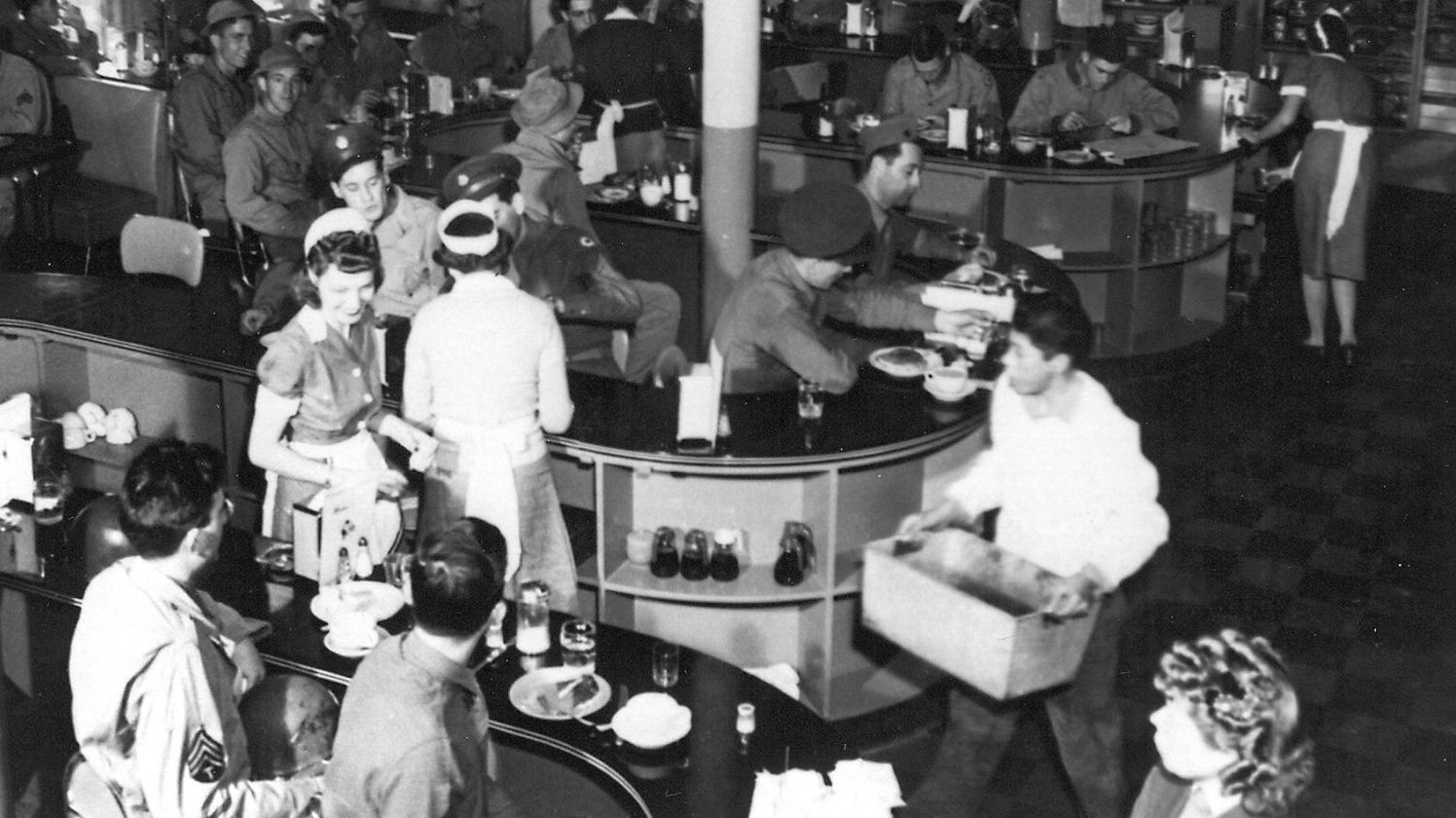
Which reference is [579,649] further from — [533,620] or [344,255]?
[344,255]

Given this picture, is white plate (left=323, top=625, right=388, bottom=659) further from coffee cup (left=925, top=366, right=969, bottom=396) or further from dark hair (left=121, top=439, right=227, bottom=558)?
coffee cup (left=925, top=366, right=969, bottom=396)

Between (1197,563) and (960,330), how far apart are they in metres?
1.53

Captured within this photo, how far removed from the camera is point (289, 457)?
512cm

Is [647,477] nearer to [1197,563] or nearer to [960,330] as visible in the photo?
[960,330]

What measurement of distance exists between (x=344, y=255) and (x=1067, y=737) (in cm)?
245

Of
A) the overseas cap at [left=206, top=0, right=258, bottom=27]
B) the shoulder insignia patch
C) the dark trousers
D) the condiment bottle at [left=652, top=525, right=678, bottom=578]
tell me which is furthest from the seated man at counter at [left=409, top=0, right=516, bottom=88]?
the shoulder insignia patch

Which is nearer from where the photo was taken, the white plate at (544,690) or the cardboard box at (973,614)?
→ the cardboard box at (973,614)

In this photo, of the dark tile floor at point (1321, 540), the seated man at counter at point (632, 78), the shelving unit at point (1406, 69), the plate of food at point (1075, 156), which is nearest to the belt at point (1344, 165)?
the dark tile floor at point (1321, 540)

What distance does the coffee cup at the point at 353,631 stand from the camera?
180 inches

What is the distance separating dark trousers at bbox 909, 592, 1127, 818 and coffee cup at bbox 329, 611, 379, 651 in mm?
1584

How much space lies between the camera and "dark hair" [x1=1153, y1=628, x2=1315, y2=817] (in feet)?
10.9

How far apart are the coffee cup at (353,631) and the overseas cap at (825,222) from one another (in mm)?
1807

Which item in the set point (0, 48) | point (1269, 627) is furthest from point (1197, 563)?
point (0, 48)

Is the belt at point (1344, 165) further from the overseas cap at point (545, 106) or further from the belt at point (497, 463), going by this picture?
the belt at point (497, 463)
